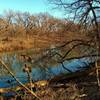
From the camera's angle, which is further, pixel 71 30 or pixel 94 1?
pixel 71 30

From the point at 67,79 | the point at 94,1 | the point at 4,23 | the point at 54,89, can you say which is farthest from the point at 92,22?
the point at 4,23

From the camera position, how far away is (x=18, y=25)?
72750 mm

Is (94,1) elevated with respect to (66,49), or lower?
elevated

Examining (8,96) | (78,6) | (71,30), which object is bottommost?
(8,96)

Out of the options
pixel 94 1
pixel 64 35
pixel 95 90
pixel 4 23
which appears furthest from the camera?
pixel 4 23

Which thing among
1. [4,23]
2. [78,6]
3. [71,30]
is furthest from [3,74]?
[4,23]

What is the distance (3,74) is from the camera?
1728 centimetres

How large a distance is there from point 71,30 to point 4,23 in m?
53.6

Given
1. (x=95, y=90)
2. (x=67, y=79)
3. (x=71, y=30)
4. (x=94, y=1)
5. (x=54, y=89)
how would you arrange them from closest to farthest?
(x=95, y=90), (x=54, y=89), (x=67, y=79), (x=94, y=1), (x=71, y=30)

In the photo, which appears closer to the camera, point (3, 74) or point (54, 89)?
point (54, 89)

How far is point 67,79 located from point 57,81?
0.42 meters

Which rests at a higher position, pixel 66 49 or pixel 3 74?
pixel 66 49

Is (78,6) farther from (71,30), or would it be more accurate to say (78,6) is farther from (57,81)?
(57,81)

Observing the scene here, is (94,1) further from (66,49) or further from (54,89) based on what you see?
(54,89)
